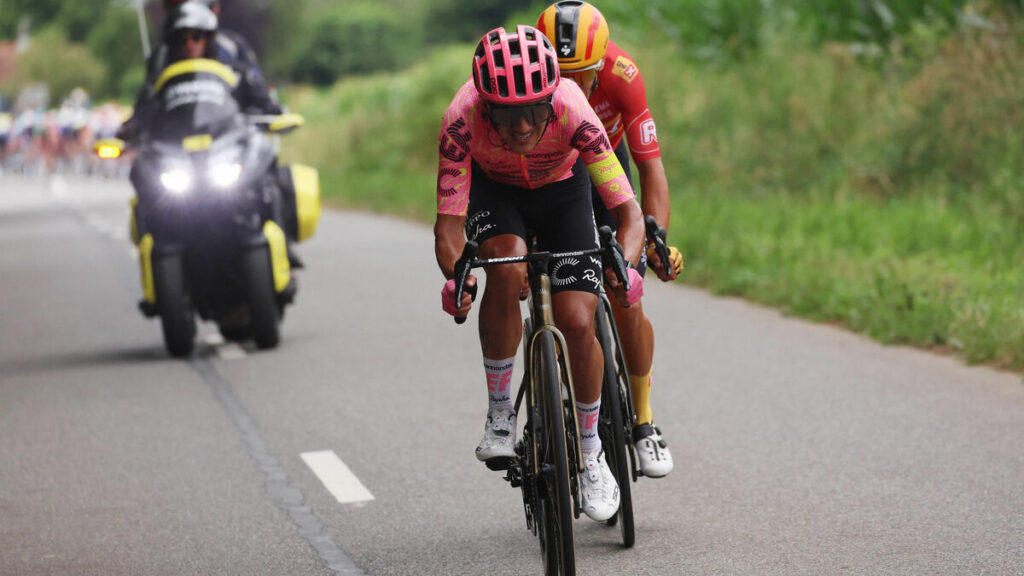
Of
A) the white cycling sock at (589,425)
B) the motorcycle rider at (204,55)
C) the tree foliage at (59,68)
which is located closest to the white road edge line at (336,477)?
the white cycling sock at (589,425)

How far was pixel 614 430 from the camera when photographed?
5.45 meters

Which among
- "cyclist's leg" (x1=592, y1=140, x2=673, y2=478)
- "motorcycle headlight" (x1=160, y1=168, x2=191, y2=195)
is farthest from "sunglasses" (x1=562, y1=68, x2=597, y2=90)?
"motorcycle headlight" (x1=160, y1=168, x2=191, y2=195)

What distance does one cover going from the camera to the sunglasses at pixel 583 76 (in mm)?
5883

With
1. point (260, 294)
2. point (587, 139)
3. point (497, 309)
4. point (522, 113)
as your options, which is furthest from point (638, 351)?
point (260, 294)

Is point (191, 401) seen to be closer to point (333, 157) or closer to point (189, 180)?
point (189, 180)

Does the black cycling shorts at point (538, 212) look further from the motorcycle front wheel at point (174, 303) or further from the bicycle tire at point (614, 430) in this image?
the motorcycle front wheel at point (174, 303)

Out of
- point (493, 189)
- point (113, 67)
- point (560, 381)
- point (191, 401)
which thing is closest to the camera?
point (560, 381)

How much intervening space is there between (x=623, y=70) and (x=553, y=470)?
6.17 ft

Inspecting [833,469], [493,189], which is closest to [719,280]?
[833,469]

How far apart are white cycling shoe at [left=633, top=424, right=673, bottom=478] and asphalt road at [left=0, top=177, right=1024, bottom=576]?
9.0 inches

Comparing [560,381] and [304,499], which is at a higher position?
[560,381]

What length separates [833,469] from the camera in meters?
6.76

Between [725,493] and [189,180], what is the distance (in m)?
5.03

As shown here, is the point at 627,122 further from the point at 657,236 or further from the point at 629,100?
the point at 657,236
